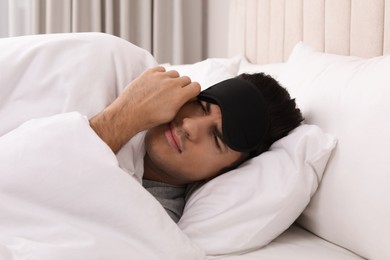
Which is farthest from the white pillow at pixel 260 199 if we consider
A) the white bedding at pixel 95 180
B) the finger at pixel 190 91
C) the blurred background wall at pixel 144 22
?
the blurred background wall at pixel 144 22

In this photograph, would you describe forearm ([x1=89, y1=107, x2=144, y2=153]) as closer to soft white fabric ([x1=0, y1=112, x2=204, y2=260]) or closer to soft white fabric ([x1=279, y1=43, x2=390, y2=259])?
soft white fabric ([x1=0, y1=112, x2=204, y2=260])

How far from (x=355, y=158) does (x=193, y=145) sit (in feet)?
1.30

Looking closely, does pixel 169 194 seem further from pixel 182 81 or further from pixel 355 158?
pixel 355 158

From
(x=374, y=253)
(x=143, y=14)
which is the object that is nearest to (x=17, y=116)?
(x=374, y=253)

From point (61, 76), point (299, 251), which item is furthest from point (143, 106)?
point (299, 251)

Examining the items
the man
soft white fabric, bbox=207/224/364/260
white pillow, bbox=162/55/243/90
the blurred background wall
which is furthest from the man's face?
the blurred background wall

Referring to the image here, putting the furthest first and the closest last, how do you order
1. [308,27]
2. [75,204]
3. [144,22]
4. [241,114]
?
1. [144,22]
2. [308,27]
3. [241,114]
4. [75,204]

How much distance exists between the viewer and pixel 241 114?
129 cm

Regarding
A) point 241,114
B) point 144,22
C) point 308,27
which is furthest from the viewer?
point 144,22

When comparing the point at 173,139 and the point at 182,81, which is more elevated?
the point at 182,81

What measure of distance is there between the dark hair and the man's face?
0.31ft

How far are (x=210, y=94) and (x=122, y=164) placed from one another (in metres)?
0.28

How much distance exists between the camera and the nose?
4.32ft

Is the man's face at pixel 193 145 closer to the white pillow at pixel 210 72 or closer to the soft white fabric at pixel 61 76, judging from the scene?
the soft white fabric at pixel 61 76
